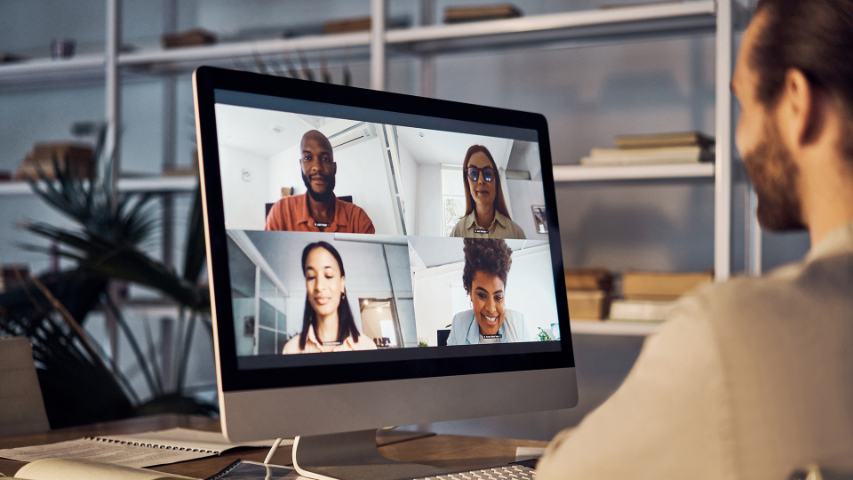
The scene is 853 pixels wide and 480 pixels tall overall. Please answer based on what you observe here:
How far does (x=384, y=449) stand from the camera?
1.51 meters

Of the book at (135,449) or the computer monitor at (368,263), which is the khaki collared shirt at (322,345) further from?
the book at (135,449)

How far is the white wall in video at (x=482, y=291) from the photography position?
49.1 inches

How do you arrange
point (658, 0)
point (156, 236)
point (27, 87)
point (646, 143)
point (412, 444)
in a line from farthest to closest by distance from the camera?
A: point (27, 87) → point (156, 236) → point (658, 0) → point (646, 143) → point (412, 444)

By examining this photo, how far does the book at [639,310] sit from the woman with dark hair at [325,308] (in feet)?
5.13

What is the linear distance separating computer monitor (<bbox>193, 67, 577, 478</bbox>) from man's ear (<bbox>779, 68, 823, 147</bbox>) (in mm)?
529

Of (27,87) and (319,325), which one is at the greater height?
(27,87)

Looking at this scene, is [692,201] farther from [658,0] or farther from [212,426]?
[212,426]

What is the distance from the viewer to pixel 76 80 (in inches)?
156

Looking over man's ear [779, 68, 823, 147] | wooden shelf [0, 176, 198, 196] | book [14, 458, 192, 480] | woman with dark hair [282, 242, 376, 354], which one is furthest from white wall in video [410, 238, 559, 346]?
wooden shelf [0, 176, 198, 196]

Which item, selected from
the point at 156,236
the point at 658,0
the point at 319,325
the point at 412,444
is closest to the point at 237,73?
the point at 319,325

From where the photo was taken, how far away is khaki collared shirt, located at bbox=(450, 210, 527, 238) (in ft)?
4.26

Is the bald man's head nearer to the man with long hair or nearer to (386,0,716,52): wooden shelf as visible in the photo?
the man with long hair

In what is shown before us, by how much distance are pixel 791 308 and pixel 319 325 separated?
0.60 metres

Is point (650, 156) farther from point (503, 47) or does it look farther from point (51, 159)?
point (51, 159)
